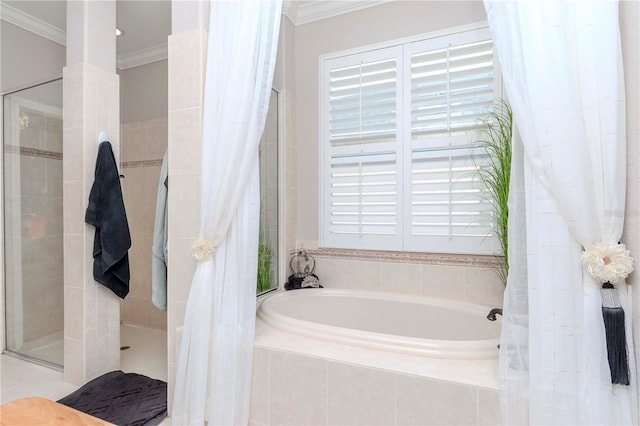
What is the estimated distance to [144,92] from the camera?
3371mm

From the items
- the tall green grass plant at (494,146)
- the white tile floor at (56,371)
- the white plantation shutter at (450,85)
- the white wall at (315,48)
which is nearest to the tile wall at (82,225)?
the white tile floor at (56,371)

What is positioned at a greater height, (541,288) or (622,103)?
(622,103)

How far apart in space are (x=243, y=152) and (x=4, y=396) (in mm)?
2077

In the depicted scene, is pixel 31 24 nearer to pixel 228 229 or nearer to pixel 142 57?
pixel 142 57

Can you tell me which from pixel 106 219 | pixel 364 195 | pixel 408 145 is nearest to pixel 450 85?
pixel 408 145

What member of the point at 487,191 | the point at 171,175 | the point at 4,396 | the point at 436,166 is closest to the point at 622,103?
the point at 487,191

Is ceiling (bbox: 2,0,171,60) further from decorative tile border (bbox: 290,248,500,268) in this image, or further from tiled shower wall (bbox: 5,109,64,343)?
decorative tile border (bbox: 290,248,500,268)

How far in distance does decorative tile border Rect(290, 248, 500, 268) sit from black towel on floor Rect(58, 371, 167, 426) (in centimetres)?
132

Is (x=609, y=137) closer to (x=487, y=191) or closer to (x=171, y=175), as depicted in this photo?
(x=487, y=191)

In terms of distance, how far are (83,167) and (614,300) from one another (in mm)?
2738

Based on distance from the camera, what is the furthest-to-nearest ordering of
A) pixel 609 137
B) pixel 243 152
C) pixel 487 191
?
pixel 487 191 → pixel 243 152 → pixel 609 137

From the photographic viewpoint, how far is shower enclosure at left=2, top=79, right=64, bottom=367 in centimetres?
243

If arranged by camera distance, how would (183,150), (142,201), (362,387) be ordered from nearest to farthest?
(362,387) → (183,150) → (142,201)

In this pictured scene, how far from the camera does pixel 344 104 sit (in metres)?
2.64
